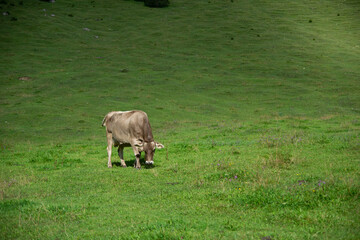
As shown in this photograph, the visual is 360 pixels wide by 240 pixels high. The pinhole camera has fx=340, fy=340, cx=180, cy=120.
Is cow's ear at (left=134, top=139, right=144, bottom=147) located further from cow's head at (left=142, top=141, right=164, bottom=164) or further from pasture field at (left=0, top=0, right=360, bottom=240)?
pasture field at (left=0, top=0, right=360, bottom=240)

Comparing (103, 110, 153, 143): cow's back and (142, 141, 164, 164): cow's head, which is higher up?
(103, 110, 153, 143): cow's back

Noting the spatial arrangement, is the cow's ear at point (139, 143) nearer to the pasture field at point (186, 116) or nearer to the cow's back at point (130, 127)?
the cow's back at point (130, 127)

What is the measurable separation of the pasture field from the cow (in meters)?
0.88

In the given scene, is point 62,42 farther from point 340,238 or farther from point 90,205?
point 340,238

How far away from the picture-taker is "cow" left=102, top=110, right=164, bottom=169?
1541 cm

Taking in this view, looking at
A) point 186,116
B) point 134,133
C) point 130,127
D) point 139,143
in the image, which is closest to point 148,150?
point 139,143

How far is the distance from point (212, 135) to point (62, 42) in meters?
50.5

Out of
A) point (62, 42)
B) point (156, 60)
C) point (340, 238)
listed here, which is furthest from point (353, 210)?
point (62, 42)

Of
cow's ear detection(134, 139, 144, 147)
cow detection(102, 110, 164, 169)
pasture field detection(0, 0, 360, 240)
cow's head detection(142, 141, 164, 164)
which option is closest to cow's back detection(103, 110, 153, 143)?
cow detection(102, 110, 164, 169)

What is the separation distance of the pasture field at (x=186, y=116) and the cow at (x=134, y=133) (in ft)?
2.90

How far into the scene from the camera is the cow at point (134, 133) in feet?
50.6

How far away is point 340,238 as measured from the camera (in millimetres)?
6777

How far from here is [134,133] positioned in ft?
52.3

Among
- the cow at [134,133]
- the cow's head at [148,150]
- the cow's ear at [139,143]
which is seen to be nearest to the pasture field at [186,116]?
the cow's head at [148,150]
